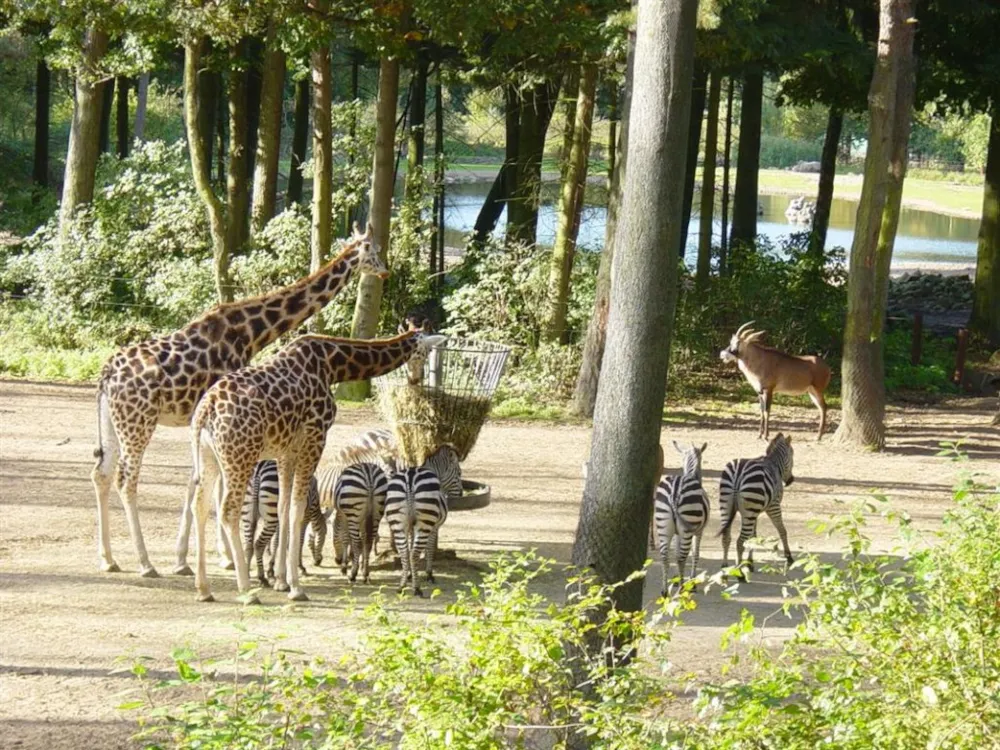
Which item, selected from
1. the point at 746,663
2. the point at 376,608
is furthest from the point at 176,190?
the point at 376,608

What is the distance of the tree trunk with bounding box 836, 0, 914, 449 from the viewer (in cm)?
1853

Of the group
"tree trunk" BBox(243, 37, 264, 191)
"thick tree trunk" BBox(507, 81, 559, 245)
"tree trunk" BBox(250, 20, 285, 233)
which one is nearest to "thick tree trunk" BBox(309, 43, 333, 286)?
"tree trunk" BBox(250, 20, 285, 233)

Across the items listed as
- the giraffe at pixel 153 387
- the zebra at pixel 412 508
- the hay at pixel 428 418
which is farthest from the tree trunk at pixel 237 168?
the zebra at pixel 412 508

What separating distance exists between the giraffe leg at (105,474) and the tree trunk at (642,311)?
4.93 meters

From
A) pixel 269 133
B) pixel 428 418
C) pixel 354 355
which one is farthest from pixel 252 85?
pixel 354 355

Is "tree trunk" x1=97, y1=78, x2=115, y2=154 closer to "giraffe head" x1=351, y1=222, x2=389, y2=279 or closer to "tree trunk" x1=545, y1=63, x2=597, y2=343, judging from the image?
"tree trunk" x1=545, y1=63, x2=597, y2=343

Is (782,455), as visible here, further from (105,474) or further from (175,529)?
(105,474)

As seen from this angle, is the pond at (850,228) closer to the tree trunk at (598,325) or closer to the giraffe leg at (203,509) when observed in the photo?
the tree trunk at (598,325)

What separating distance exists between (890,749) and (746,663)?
443cm

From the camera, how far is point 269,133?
23.6 meters

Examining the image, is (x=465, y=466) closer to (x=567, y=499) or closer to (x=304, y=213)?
(x=567, y=499)

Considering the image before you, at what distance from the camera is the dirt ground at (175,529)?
28.7 ft

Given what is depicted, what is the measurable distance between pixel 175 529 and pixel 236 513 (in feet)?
9.90

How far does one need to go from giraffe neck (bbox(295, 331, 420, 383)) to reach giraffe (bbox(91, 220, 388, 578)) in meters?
0.56
